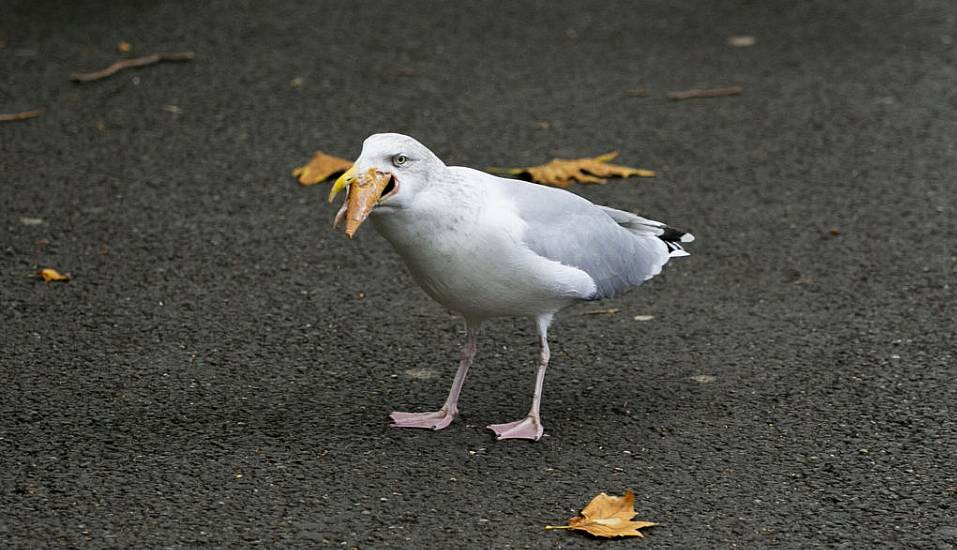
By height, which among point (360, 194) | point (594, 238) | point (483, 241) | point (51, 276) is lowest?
point (51, 276)

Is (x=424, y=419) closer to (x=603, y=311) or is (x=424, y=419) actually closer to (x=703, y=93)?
(x=603, y=311)

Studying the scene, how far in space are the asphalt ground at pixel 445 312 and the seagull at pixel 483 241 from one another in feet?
1.28

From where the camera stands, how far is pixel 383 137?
4145 mm

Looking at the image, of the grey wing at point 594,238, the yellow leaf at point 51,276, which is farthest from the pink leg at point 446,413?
the yellow leaf at point 51,276

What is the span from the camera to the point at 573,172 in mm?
6918

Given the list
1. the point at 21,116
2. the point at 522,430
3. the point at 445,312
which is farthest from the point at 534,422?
the point at 21,116

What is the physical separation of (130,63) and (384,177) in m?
4.94

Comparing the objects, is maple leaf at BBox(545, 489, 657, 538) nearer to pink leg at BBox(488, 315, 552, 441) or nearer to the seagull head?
pink leg at BBox(488, 315, 552, 441)

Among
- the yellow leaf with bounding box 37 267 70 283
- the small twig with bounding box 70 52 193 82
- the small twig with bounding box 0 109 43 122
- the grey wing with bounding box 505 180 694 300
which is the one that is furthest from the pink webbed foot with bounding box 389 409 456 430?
the small twig with bounding box 70 52 193 82

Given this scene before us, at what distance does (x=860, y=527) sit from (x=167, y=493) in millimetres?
2002

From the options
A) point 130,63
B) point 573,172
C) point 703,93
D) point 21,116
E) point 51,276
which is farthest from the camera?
point 130,63

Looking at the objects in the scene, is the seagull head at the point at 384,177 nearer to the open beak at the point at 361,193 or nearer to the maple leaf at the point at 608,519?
the open beak at the point at 361,193

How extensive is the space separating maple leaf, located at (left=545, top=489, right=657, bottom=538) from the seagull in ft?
1.78

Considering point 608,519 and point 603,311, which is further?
point 603,311
